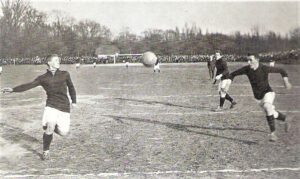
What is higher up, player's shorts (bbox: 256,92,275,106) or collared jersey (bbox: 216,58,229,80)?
collared jersey (bbox: 216,58,229,80)

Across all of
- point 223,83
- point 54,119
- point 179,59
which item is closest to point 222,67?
point 223,83

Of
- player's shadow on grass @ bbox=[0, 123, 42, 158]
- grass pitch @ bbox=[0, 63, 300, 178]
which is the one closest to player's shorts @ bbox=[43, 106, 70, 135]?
grass pitch @ bbox=[0, 63, 300, 178]

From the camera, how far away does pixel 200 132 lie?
25.6 feet

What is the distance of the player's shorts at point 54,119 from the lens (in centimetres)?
605

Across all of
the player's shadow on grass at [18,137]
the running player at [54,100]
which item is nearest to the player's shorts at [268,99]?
the running player at [54,100]

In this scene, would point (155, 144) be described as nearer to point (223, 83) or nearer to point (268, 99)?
point (268, 99)

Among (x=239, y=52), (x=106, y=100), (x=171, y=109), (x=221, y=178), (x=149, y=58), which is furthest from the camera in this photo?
(x=239, y=52)

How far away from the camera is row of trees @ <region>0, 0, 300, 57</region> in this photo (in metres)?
32.1

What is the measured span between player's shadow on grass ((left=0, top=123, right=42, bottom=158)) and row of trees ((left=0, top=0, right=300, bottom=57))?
28.1ft

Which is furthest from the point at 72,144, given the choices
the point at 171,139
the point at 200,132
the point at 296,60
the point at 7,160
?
the point at 296,60

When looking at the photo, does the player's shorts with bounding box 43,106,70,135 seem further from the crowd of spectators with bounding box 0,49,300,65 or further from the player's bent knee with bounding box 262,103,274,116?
the crowd of spectators with bounding box 0,49,300,65

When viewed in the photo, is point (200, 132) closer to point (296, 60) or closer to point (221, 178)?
point (221, 178)

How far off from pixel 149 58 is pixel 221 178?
16.6 metres

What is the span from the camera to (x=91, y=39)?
67.2 m
